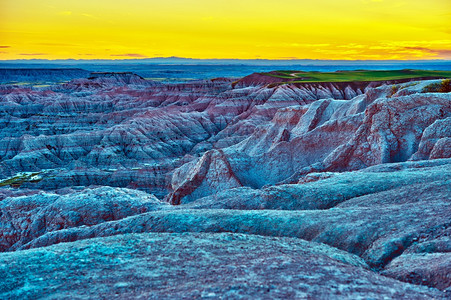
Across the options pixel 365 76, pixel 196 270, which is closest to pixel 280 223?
pixel 196 270

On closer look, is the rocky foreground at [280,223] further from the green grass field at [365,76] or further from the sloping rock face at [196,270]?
the green grass field at [365,76]

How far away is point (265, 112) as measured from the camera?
224ft

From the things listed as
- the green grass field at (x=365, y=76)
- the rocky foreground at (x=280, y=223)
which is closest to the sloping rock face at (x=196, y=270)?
the rocky foreground at (x=280, y=223)

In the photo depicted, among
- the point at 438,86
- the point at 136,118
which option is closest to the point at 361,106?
the point at 438,86

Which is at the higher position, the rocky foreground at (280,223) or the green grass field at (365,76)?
the green grass field at (365,76)

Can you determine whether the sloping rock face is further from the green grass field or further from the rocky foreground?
the green grass field

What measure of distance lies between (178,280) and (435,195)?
8.39 metres

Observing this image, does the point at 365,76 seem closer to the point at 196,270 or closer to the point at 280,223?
the point at 280,223

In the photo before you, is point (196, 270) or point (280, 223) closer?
point (196, 270)

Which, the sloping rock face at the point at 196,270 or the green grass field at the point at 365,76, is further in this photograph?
the green grass field at the point at 365,76

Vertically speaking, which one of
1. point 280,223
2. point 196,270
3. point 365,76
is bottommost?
point 280,223

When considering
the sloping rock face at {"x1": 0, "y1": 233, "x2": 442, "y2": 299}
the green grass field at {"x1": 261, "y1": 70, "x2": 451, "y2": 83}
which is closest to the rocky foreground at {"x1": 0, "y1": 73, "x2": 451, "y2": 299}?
the sloping rock face at {"x1": 0, "y1": 233, "x2": 442, "y2": 299}

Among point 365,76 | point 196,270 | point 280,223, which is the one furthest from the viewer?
point 365,76

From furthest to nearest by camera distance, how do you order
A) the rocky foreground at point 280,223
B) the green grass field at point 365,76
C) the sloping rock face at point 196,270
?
1. the green grass field at point 365,76
2. the rocky foreground at point 280,223
3. the sloping rock face at point 196,270
